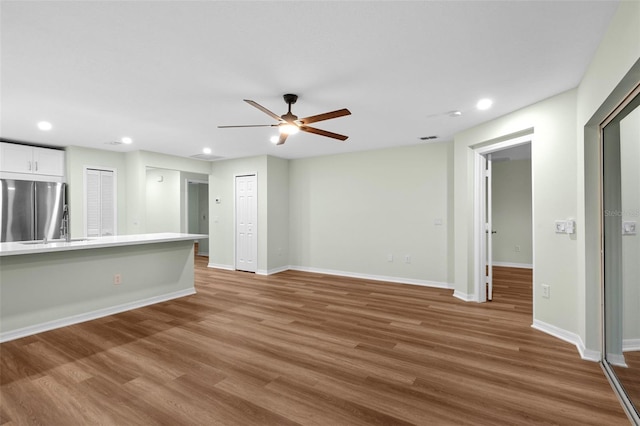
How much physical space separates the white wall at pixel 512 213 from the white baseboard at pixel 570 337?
421cm

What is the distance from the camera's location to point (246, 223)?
21.9 feet

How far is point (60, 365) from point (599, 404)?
4085 millimetres

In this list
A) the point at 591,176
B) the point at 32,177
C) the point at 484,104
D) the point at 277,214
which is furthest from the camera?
the point at 277,214

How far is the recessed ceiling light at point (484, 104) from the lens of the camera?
10.8 ft

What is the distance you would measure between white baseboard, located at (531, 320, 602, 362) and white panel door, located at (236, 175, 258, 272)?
4.95 m

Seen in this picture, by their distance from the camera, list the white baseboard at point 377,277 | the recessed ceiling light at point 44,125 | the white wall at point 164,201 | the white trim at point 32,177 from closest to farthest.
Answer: the recessed ceiling light at point 44,125, the white trim at point 32,177, the white baseboard at point 377,277, the white wall at point 164,201

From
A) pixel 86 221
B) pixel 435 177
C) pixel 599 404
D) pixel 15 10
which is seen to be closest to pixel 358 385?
pixel 599 404

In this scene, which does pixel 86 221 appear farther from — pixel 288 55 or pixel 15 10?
pixel 288 55

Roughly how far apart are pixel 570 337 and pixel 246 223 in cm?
559

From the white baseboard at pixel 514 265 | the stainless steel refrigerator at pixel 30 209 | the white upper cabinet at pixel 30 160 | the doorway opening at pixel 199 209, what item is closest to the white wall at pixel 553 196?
the white baseboard at pixel 514 265

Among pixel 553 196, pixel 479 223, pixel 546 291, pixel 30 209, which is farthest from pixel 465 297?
pixel 30 209

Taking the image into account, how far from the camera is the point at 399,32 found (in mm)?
2035

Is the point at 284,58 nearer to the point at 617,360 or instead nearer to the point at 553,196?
the point at 553,196

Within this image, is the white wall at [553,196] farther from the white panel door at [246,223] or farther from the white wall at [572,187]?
the white panel door at [246,223]
